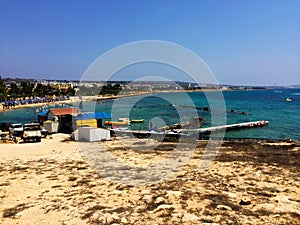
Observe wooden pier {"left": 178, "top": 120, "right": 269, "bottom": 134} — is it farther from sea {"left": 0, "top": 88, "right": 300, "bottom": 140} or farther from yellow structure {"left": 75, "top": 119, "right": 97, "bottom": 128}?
yellow structure {"left": 75, "top": 119, "right": 97, "bottom": 128}

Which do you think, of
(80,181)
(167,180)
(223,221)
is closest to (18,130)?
(80,181)

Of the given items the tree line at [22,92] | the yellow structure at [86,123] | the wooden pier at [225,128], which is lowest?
the wooden pier at [225,128]

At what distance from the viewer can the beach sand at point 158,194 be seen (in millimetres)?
7148

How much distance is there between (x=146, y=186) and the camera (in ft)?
31.7

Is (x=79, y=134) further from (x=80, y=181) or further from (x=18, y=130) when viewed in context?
(x=80, y=181)

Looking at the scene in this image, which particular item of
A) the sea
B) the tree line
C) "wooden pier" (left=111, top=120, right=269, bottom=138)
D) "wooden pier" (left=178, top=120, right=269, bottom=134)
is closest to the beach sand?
"wooden pier" (left=111, top=120, right=269, bottom=138)

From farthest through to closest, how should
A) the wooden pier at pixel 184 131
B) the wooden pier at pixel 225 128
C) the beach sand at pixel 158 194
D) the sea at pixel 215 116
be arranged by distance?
the sea at pixel 215 116
the wooden pier at pixel 225 128
the wooden pier at pixel 184 131
the beach sand at pixel 158 194

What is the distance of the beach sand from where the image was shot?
23.5ft

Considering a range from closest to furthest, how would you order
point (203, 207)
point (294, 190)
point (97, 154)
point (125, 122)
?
point (203, 207) < point (294, 190) < point (97, 154) < point (125, 122)

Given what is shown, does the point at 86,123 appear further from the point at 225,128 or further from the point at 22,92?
the point at 22,92

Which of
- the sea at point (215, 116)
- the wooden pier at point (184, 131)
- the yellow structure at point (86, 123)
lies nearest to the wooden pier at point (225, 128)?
the wooden pier at point (184, 131)

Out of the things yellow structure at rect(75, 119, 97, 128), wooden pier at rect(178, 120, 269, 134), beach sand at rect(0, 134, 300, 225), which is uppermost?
yellow structure at rect(75, 119, 97, 128)

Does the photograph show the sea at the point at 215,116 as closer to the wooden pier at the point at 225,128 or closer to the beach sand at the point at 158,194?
the wooden pier at the point at 225,128

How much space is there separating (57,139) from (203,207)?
16.1 metres
